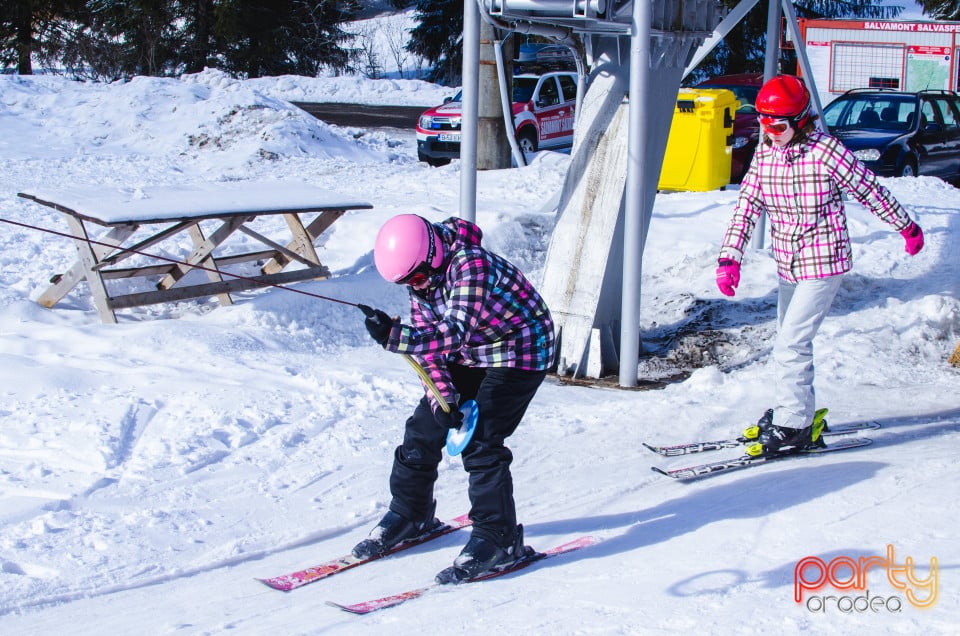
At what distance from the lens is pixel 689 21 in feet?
24.6

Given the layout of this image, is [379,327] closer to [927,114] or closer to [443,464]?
[443,464]

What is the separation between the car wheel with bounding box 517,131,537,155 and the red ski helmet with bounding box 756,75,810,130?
39.5ft

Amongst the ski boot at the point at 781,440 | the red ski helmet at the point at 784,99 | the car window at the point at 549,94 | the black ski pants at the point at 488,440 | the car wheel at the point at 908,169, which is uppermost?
the car window at the point at 549,94

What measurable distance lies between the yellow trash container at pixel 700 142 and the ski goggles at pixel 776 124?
7.16 m

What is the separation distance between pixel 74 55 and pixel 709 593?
32179 millimetres

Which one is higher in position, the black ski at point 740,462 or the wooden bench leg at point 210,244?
the wooden bench leg at point 210,244

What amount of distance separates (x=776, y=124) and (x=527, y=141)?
12299mm

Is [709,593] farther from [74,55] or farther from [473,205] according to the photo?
[74,55]

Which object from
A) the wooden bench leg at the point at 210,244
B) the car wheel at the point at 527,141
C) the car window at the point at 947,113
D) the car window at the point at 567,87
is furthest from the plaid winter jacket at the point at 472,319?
the car window at the point at 567,87

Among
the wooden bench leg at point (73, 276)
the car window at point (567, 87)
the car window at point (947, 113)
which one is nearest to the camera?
the wooden bench leg at point (73, 276)

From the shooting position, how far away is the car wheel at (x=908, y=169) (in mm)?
14500

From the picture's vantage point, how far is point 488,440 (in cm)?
410

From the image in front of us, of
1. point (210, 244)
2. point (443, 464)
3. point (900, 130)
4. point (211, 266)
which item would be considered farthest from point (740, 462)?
point (900, 130)

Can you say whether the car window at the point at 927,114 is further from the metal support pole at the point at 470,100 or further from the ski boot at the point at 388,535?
the ski boot at the point at 388,535
